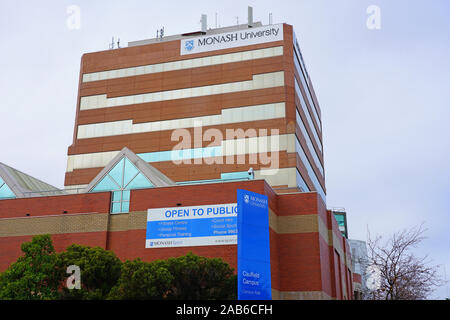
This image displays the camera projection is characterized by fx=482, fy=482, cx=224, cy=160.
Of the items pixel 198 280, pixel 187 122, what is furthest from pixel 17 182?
pixel 198 280

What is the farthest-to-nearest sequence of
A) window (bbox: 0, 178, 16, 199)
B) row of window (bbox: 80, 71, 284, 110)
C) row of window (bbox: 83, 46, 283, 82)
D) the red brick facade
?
row of window (bbox: 83, 46, 283, 82) → row of window (bbox: 80, 71, 284, 110) → window (bbox: 0, 178, 16, 199) → the red brick facade

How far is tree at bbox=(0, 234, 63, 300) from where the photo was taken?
85.0 feet

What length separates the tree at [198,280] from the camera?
27.2 meters

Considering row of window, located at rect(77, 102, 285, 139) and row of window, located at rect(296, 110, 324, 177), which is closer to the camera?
row of window, located at rect(77, 102, 285, 139)

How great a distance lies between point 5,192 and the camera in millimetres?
39938

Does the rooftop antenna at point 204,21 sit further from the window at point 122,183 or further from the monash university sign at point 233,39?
the window at point 122,183

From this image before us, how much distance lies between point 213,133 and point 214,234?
22.0 m

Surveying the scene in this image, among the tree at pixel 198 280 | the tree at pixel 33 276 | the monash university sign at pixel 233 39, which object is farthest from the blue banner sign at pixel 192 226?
the monash university sign at pixel 233 39

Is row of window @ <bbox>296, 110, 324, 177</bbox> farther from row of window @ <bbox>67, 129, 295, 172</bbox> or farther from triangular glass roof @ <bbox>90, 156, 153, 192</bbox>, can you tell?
triangular glass roof @ <bbox>90, 156, 153, 192</bbox>

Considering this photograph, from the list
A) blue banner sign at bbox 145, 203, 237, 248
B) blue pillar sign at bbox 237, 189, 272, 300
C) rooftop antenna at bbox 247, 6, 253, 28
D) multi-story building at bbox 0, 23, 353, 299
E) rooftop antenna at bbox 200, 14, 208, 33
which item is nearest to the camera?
blue pillar sign at bbox 237, 189, 272, 300

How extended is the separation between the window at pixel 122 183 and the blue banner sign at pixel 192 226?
311 cm

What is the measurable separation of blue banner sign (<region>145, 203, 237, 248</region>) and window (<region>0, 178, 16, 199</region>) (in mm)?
13491

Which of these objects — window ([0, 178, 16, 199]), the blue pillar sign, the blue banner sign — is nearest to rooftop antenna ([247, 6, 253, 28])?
the blue banner sign
